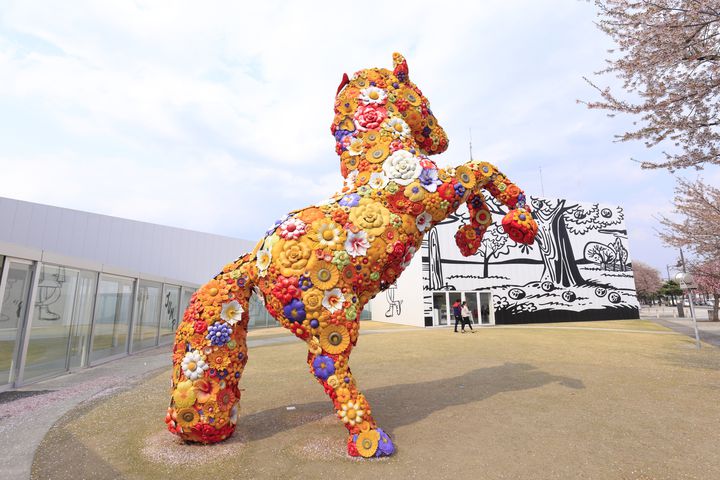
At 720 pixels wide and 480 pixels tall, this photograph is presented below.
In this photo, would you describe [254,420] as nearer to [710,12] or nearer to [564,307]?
[710,12]

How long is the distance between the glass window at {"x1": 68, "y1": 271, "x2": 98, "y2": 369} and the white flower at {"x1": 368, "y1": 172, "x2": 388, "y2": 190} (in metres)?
7.85

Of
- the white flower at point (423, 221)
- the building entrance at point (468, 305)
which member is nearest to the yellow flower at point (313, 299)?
the white flower at point (423, 221)

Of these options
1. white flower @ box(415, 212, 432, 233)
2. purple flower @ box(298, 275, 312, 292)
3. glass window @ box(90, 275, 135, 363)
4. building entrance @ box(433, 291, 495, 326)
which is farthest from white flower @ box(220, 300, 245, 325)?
building entrance @ box(433, 291, 495, 326)

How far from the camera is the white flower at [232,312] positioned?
3572mm

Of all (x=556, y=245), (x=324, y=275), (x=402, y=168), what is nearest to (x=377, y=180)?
(x=402, y=168)

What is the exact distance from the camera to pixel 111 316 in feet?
31.4

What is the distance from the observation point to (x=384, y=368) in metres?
7.39

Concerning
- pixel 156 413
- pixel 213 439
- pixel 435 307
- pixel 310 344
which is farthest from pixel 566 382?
pixel 435 307

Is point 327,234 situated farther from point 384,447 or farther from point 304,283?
point 384,447

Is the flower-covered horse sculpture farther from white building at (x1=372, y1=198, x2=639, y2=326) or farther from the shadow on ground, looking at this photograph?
white building at (x1=372, y1=198, x2=639, y2=326)

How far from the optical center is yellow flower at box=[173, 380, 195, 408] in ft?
11.0

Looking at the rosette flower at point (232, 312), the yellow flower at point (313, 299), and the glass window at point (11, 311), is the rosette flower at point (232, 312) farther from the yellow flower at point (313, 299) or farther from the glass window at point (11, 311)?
the glass window at point (11, 311)

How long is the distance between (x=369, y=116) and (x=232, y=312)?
8.40 ft

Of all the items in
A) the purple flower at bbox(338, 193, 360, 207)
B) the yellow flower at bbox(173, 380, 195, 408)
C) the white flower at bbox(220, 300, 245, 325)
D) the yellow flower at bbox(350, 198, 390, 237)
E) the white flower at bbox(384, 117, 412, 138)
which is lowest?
the yellow flower at bbox(173, 380, 195, 408)
